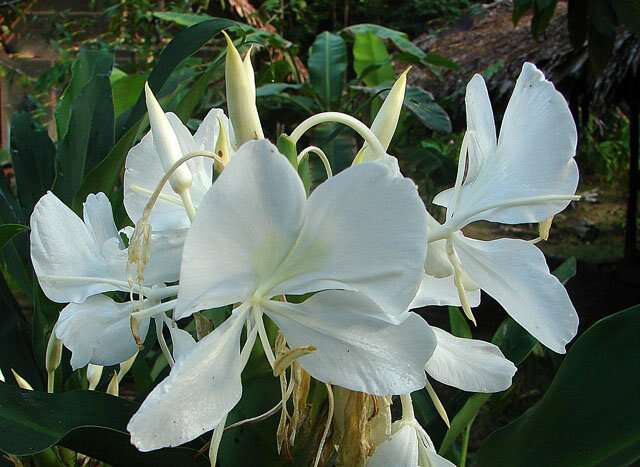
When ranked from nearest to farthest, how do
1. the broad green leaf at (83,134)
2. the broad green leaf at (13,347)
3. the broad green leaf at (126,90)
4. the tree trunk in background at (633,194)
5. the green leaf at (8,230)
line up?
the green leaf at (8,230) < the broad green leaf at (13,347) < the broad green leaf at (83,134) < the broad green leaf at (126,90) < the tree trunk in background at (633,194)

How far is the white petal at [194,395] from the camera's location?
1.17 ft

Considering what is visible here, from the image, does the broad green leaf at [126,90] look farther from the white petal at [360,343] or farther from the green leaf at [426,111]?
the white petal at [360,343]

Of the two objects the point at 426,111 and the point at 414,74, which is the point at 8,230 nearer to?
the point at 426,111

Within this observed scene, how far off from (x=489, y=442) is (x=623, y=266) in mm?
4256

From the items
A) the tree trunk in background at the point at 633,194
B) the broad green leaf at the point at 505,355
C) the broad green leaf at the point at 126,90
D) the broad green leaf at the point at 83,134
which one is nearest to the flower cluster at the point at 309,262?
the broad green leaf at the point at 505,355

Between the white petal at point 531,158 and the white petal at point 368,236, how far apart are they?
0.10 m

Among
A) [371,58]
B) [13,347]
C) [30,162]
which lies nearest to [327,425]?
[13,347]

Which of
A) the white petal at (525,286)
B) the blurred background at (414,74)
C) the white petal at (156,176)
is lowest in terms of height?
the blurred background at (414,74)

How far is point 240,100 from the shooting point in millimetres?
446

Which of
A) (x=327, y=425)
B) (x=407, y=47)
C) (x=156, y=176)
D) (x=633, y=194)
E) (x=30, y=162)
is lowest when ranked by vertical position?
(x=633, y=194)

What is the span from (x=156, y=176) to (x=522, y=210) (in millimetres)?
267

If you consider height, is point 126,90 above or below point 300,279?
below

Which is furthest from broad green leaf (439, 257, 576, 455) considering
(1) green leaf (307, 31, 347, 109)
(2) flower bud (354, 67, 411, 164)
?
(1) green leaf (307, 31, 347, 109)

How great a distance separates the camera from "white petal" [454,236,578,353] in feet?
1.46
